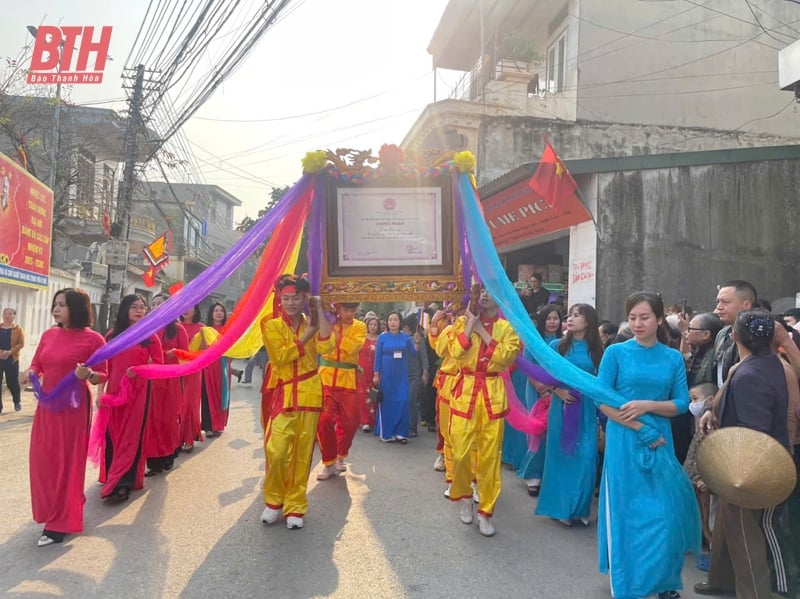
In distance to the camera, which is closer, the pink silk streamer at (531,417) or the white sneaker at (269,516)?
the white sneaker at (269,516)

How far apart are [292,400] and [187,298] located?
1066 mm

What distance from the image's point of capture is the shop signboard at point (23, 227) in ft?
33.7

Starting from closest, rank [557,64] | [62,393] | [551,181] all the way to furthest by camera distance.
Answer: [62,393], [551,181], [557,64]

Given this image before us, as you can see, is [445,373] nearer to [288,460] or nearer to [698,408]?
[288,460]

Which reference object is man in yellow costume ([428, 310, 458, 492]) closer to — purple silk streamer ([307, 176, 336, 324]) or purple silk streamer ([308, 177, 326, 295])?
purple silk streamer ([307, 176, 336, 324])

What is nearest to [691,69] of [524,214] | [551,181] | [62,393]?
[524,214]

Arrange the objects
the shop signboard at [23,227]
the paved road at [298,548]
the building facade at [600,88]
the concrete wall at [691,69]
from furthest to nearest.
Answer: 1. the concrete wall at [691,69]
2. the building facade at [600,88]
3. the shop signboard at [23,227]
4. the paved road at [298,548]

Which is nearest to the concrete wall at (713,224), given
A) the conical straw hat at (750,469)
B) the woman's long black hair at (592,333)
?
the woman's long black hair at (592,333)

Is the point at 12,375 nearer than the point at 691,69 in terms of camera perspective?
Yes

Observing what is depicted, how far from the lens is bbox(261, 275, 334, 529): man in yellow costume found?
4.43 meters

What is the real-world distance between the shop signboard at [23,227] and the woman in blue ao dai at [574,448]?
968 cm

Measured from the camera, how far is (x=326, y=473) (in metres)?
5.84

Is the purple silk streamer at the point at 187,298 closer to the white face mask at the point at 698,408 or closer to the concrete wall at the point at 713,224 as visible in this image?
the white face mask at the point at 698,408

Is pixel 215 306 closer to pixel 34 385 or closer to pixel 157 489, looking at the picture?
pixel 157 489
